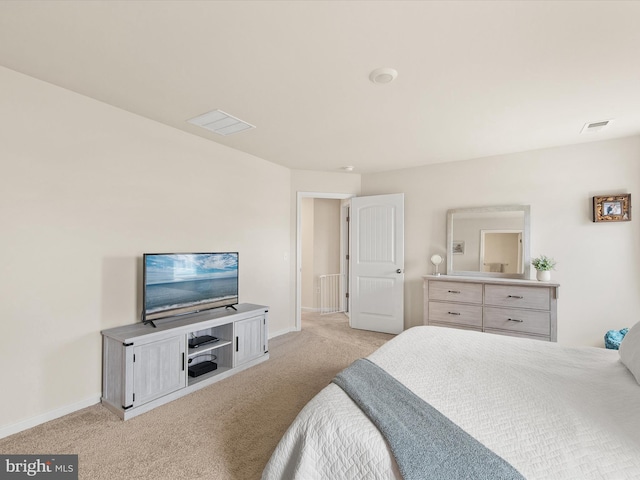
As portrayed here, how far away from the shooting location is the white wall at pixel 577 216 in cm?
339

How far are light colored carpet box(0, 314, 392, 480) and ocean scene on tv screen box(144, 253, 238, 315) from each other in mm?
815

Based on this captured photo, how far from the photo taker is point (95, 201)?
8.48 feet

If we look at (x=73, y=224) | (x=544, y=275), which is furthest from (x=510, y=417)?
(x=73, y=224)

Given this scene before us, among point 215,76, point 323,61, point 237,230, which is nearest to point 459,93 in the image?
point 323,61

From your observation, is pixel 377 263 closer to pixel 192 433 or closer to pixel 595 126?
pixel 595 126

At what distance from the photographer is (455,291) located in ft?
12.7

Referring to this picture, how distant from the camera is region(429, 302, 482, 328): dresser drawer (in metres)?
3.73

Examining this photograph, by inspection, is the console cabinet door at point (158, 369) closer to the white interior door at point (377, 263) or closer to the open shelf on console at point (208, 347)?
the open shelf on console at point (208, 347)

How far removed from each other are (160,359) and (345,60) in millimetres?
2653

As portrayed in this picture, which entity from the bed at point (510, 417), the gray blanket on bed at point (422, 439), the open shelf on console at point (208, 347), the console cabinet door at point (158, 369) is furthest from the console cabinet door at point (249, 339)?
the gray blanket on bed at point (422, 439)

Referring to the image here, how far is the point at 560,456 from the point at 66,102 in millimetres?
3587

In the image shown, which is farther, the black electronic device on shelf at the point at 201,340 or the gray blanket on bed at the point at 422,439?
the black electronic device on shelf at the point at 201,340

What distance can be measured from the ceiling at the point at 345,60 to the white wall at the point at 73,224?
0.23m

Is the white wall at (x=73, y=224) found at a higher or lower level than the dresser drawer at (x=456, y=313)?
higher
